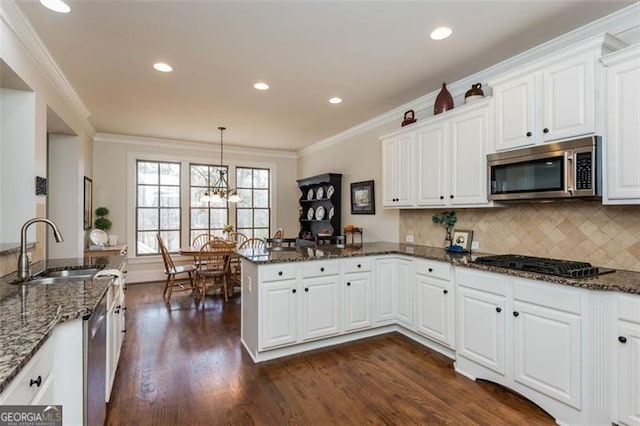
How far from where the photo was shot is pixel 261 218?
23.5ft

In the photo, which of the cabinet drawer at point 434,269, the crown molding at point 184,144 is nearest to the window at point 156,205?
the crown molding at point 184,144

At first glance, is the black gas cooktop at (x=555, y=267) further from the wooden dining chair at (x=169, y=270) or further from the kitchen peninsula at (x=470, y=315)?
the wooden dining chair at (x=169, y=270)

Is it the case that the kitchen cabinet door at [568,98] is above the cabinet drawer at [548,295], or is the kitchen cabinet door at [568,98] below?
above

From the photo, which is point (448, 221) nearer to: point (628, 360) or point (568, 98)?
point (568, 98)

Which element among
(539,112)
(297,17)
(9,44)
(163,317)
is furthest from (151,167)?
(539,112)

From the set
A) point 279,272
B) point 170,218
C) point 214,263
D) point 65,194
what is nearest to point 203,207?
point 170,218

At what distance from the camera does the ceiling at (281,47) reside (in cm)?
220

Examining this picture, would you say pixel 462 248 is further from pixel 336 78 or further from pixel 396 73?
pixel 336 78

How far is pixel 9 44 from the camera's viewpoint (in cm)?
223

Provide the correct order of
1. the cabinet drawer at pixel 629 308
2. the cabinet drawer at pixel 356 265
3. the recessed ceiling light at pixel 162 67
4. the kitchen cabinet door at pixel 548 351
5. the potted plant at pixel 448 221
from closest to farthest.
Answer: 1. the cabinet drawer at pixel 629 308
2. the kitchen cabinet door at pixel 548 351
3. the recessed ceiling light at pixel 162 67
4. the cabinet drawer at pixel 356 265
5. the potted plant at pixel 448 221

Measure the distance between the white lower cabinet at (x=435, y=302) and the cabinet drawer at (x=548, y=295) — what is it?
65 centimetres

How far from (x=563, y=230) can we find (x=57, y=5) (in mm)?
4106

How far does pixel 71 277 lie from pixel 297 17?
2.59 meters

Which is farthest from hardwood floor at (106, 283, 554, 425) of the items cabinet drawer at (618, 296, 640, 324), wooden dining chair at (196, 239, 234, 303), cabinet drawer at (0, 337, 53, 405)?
wooden dining chair at (196, 239, 234, 303)
